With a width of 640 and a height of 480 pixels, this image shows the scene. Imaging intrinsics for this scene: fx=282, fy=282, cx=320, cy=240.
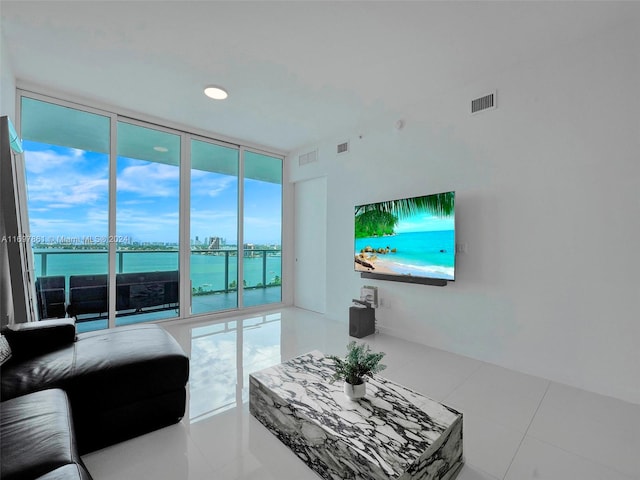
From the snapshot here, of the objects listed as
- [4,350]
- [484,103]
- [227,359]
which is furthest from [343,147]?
[4,350]

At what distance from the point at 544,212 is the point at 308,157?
3.40m

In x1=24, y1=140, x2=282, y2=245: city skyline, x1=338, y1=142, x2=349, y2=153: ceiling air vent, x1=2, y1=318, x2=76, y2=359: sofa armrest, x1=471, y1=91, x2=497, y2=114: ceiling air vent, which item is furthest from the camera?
x1=338, y1=142, x2=349, y2=153: ceiling air vent

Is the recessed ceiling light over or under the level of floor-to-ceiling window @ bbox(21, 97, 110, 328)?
over

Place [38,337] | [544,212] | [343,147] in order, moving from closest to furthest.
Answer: [38,337] < [544,212] < [343,147]

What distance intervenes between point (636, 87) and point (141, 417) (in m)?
4.15

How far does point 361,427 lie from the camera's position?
4.51 feet

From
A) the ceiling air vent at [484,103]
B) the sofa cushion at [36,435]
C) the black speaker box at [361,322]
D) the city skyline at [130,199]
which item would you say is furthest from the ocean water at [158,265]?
the ceiling air vent at [484,103]

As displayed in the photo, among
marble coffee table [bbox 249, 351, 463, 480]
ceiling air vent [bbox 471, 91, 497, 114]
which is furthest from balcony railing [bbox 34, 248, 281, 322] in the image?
ceiling air vent [bbox 471, 91, 497, 114]

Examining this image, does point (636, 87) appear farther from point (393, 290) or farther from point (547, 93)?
point (393, 290)

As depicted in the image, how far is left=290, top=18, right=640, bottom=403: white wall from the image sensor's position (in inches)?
86.0

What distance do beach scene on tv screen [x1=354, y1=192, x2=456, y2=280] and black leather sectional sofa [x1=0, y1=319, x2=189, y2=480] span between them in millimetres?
2442

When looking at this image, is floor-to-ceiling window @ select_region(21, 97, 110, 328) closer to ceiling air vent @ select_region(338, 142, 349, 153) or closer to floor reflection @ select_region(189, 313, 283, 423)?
floor reflection @ select_region(189, 313, 283, 423)

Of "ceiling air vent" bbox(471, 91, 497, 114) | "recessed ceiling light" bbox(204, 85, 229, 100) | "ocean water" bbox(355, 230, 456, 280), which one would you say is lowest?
"ocean water" bbox(355, 230, 456, 280)

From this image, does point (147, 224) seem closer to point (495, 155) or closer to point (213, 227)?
point (213, 227)
